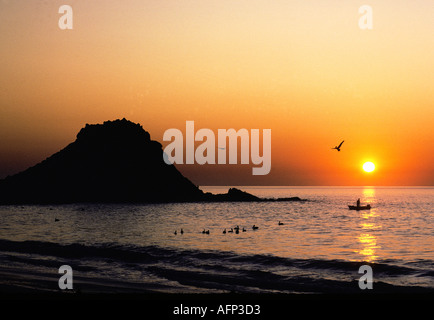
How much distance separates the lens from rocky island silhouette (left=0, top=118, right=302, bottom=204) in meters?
180

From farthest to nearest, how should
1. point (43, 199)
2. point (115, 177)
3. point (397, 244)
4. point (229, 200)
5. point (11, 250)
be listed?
point (229, 200) → point (115, 177) → point (43, 199) → point (397, 244) → point (11, 250)

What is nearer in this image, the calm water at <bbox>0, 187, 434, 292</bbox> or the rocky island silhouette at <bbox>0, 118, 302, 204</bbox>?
the calm water at <bbox>0, 187, 434, 292</bbox>

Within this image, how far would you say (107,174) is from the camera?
18575cm

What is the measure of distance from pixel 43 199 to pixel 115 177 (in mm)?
28401

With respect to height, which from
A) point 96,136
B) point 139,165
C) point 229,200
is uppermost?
point 96,136

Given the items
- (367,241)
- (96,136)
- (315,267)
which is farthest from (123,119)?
(315,267)

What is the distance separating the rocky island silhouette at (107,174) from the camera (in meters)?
180

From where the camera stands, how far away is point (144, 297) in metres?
14.2

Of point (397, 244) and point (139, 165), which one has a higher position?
point (139, 165)

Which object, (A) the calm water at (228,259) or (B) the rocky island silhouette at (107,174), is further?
(B) the rocky island silhouette at (107,174)

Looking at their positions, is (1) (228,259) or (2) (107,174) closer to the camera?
(1) (228,259)

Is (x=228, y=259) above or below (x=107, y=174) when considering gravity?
below
